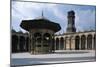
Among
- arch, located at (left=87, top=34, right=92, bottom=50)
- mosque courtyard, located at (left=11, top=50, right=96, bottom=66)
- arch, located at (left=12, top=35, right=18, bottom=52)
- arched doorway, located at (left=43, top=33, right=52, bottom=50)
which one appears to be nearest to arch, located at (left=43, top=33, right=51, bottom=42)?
arched doorway, located at (left=43, top=33, right=52, bottom=50)

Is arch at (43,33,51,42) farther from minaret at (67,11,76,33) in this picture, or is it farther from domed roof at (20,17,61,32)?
minaret at (67,11,76,33)

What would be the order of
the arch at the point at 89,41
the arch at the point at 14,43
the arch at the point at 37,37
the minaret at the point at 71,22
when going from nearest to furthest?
the arch at the point at 14,43
the arch at the point at 37,37
the minaret at the point at 71,22
the arch at the point at 89,41

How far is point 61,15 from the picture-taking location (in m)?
3.90

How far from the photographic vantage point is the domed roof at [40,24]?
12.1 ft

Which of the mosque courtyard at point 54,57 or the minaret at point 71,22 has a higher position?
the minaret at point 71,22

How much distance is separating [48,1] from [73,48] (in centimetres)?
92

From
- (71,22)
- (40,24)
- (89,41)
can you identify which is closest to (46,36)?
(40,24)

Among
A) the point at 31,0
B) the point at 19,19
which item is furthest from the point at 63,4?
the point at 19,19

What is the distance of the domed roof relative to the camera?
3691 millimetres

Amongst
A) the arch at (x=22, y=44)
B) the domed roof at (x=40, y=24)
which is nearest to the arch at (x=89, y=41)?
the domed roof at (x=40, y=24)

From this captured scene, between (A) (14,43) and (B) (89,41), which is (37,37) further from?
(B) (89,41)

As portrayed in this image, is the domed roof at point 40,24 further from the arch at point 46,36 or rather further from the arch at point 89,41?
the arch at point 89,41

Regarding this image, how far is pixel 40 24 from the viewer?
3797 mm
